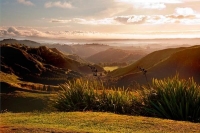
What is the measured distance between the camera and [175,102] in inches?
505

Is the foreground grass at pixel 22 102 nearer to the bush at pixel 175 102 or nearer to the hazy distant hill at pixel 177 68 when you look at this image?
the hazy distant hill at pixel 177 68

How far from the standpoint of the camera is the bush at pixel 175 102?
12.8m

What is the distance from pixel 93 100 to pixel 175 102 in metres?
3.69

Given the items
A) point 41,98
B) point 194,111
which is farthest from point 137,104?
point 41,98

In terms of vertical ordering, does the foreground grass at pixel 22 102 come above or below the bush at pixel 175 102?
below

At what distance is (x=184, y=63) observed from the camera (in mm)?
68688

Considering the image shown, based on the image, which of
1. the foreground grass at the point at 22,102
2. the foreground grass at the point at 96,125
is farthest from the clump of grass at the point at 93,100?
the foreground grass at the point at 22,102

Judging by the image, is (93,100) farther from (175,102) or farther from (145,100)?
(175,102)

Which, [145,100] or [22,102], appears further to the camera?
[22,102]

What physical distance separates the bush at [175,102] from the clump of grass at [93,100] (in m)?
0.97

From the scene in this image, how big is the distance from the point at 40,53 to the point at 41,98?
5156 inches

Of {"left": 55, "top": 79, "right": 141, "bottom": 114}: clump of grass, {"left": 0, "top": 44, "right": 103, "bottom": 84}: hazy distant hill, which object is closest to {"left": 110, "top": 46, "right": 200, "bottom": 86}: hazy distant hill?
{"left": 55, "top": 79, "right": 141, "bottom": 114}: clump of grass

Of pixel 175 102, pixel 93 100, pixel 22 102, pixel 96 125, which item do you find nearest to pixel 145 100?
pixel 175 102

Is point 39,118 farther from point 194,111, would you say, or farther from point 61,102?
point 194,111
